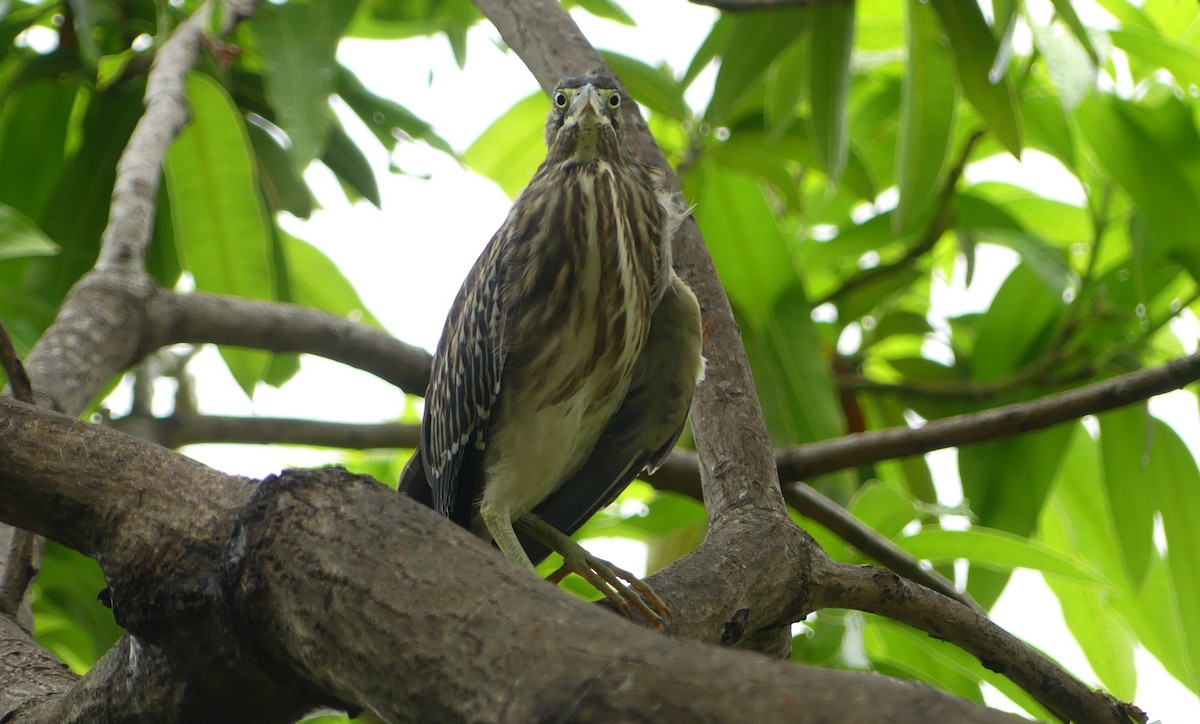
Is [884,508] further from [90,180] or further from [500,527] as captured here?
[90,180]

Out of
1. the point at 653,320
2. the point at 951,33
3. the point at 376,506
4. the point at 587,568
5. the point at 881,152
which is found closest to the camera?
the point at 376,506

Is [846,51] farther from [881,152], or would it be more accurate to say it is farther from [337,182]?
[337,182]

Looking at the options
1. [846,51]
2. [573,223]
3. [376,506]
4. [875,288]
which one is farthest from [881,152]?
Answer: [376,506]

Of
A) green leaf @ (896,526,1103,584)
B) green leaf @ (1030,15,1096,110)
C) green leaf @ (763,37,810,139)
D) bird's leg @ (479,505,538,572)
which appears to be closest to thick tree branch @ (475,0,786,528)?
bird's leg @ (479,505,538,572)

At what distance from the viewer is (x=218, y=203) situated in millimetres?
2709

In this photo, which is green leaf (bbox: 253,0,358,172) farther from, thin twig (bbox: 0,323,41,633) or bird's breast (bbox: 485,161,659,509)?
thin twig (bbox: 0,323,41,633)

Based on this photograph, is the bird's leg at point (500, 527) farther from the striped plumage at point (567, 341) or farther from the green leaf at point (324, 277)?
the green leaf at point (324, 277)

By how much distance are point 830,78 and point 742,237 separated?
51 cm

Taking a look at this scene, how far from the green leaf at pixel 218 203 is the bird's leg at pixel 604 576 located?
0.99 meters

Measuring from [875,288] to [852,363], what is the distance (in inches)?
10.5

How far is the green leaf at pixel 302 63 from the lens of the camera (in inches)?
105

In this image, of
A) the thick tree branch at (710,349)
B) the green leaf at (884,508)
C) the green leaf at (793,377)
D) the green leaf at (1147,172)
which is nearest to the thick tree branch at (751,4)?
the thick tree branch at (710,349)

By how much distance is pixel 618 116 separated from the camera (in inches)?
91.7

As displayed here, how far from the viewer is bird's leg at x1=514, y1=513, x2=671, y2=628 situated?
61.0 inches
